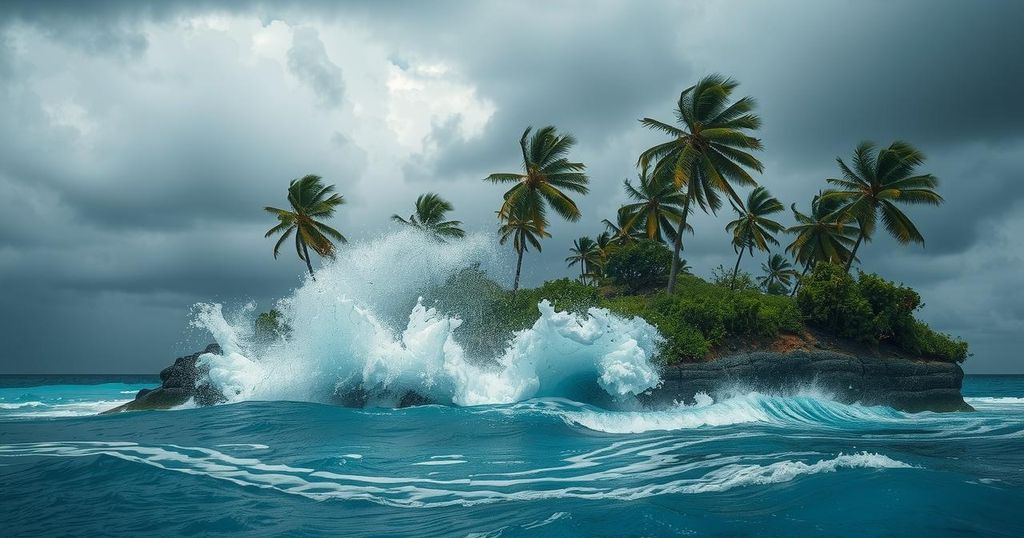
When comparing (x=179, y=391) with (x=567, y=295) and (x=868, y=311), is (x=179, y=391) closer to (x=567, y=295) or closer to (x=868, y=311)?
(x=567, y=295)

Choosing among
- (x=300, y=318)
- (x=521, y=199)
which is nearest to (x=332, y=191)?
(x=521, y=199)

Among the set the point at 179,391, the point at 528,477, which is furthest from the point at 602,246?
the point at 528,477

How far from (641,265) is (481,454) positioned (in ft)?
83.4

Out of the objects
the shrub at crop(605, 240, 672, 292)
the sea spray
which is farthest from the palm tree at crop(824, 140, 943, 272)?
the sea spray

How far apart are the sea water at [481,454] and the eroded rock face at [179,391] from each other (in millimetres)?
1444

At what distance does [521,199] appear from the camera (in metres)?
30.4

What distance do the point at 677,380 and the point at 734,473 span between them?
1132 centimetres

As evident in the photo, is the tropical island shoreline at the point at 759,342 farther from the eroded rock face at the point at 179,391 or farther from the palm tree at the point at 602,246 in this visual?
the palm tree at the point at 602,246

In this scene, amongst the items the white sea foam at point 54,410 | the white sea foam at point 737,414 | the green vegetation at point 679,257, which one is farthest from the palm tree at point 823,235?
the white sea foam at point 54,410

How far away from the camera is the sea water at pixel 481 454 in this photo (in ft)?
19.2

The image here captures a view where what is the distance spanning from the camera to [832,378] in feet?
68.3

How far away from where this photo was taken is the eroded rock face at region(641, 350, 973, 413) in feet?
61.8

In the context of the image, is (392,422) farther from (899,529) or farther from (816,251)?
(816,251)

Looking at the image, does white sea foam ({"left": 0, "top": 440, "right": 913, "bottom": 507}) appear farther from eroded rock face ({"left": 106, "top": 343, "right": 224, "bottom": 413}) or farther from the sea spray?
eroded rock face ({"left": 106, "top": 343, "right": 224, "bottom": 413})
